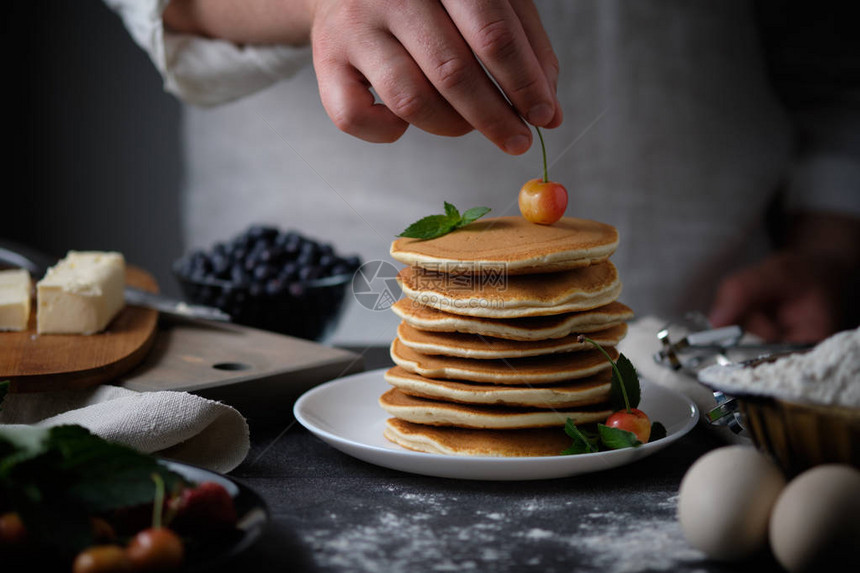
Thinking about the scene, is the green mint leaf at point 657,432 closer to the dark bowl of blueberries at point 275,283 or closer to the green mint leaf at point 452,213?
the green mint leaf at point 452,213

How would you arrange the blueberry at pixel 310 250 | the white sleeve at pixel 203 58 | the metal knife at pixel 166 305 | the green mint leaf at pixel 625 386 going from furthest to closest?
1. the white sleeve at pixel 203 58
2. the blueberry at pixel 310 250
3. the metal knife at pixel 166 305
4. the green mint leaf at pixel 625 386

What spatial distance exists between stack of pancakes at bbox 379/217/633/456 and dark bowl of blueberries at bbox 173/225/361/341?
1.60ft

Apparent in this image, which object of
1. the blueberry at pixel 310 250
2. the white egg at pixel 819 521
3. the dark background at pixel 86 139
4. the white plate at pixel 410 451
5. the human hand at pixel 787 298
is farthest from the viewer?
the dark background at pixel 86 139

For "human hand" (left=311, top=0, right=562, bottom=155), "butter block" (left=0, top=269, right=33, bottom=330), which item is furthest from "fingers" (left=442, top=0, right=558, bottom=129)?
"butter block" (left=0, top=269, right=33, bottom=330)

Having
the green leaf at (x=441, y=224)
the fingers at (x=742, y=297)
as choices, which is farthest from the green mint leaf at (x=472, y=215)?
the fingers at (x=742, y=297)

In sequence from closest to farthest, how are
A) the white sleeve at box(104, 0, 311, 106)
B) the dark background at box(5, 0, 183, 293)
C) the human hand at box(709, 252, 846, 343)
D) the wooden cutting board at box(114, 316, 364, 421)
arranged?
the wooden cutting board at box(114, 316, 364, 421) < the white sleeve at box(104, 0, 311, 106) < the human hand at box(709, 252, 846, 343) < the dark background at box(5, 0, 183, 293)

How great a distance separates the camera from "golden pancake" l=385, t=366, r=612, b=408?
2.75 feet

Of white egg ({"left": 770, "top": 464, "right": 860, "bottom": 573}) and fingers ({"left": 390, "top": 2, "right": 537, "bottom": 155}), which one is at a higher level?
fingers ({"left": 390, "top": 2, "right": 537, "bottom": 155})

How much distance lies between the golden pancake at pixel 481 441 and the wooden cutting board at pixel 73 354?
1.28ft

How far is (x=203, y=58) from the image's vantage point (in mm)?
1721

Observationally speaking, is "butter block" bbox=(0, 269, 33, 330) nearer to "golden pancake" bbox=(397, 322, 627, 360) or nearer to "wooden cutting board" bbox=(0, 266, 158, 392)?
"wooden cutting board" bbox=(0, 266, 158, 392)

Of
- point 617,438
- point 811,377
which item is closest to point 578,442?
point 617,438

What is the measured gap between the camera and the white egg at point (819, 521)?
530 mm

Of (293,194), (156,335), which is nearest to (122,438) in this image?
(156,335)
